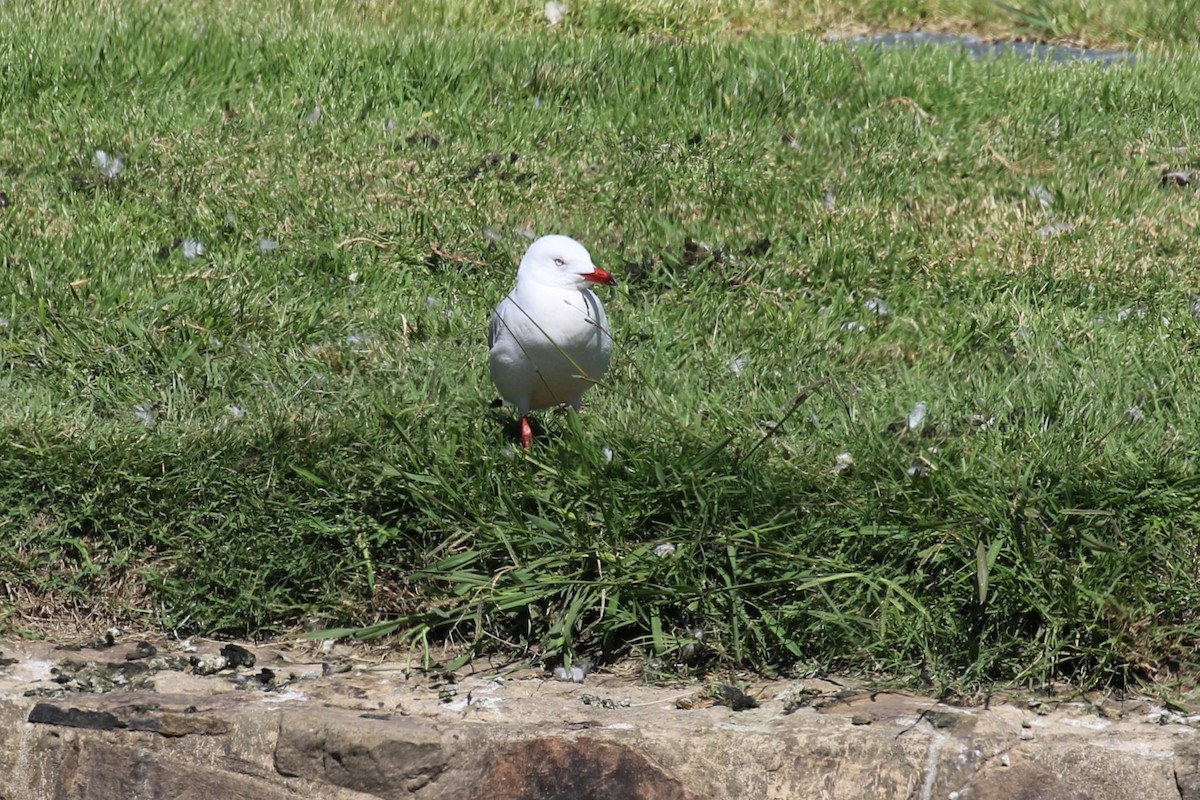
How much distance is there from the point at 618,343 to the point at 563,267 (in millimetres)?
1027

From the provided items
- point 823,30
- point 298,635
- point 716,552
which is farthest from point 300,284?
point 823,30

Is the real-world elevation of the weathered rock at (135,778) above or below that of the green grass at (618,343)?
below

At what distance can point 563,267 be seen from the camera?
4.14 metres

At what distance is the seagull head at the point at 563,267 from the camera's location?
4129 mm

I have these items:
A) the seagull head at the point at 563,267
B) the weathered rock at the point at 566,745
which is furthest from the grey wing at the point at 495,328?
the weathered rock at the point at 566,745

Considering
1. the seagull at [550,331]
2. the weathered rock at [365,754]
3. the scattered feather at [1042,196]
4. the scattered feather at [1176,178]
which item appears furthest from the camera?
the scattered feather at [1176,178]

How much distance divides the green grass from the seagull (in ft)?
0.51

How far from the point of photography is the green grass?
3.73 meters

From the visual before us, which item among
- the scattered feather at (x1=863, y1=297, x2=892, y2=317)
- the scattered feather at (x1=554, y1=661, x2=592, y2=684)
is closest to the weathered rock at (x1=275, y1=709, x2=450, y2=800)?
the scattered feather at (x1=554, y1=661, x2=592, y2=684)

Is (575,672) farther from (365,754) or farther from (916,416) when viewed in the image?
(916,416)

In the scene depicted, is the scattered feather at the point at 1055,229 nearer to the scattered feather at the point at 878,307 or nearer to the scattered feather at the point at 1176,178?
the scattered feather at the point at 1176,178

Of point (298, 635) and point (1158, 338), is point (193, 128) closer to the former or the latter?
point (298, 635)

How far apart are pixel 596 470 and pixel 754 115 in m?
3.48

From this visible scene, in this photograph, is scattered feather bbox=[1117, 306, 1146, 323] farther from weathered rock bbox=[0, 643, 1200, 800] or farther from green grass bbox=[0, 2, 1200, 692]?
weathered rock bbox=[0, 643, 1200, 800]
